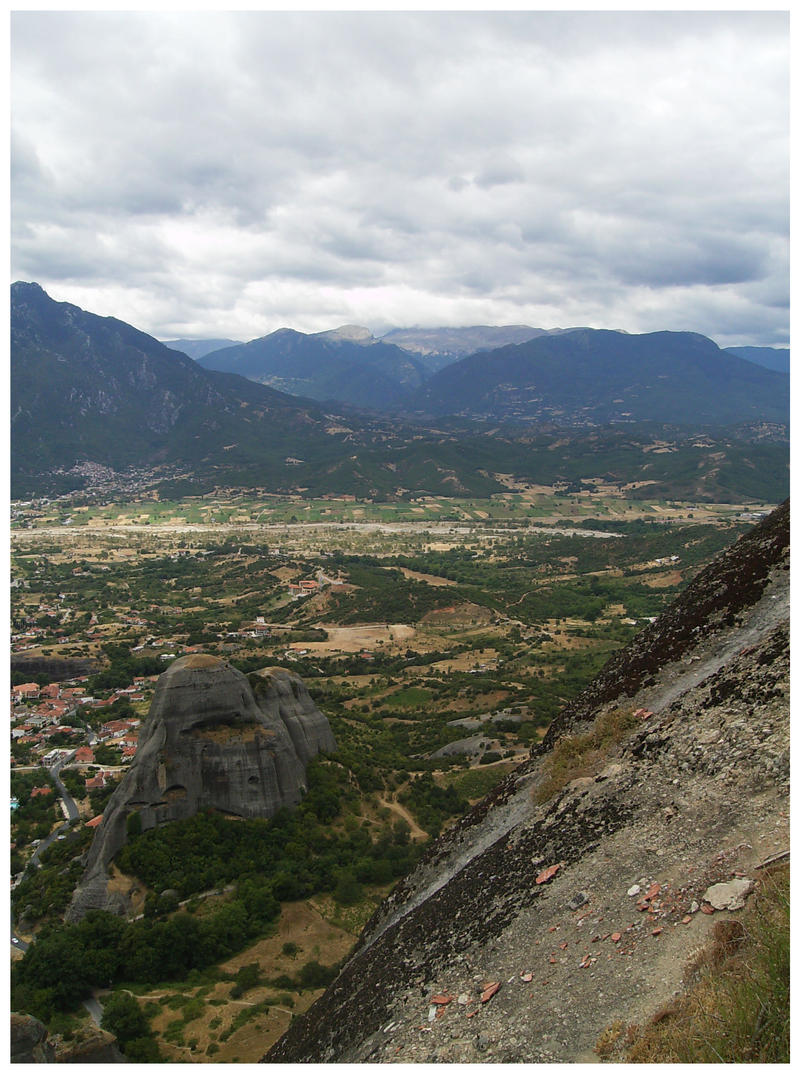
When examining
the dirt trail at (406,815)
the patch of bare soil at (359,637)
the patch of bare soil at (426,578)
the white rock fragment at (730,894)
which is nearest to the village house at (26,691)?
the patch of bare soil at (359,637)

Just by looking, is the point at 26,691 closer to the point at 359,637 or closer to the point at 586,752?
the point at 359,637

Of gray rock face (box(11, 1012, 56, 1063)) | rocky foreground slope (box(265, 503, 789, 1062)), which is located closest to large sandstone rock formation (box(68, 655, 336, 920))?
gray rock face (box(11, 1012, 56, 1063))

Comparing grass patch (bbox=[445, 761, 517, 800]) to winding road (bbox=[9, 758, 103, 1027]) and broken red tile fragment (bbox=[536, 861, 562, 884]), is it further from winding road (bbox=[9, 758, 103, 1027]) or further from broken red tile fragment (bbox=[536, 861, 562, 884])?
broken red tile fragment (bbox=[536, 861, 562, 884])

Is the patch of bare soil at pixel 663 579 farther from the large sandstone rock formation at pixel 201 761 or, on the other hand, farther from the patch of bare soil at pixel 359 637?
the large sandstone rock formation at pixel 201 761

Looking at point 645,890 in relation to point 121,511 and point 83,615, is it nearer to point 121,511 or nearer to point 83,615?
point 83,615

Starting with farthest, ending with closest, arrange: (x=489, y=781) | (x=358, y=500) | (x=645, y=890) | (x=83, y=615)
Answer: (x=358, y=500) → (x=83, y=615) → (x=489, y=781) → (x=645, y=890)

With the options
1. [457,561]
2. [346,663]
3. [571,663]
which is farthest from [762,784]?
[457,561]
